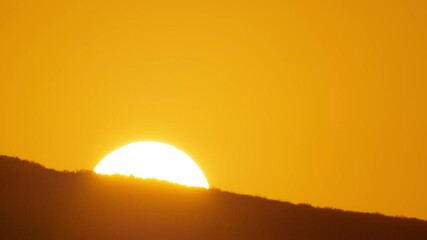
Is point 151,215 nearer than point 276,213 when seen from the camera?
Yes

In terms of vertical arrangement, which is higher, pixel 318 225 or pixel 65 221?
pixel 318 225

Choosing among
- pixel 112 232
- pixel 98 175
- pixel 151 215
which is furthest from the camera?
pixel 98 175

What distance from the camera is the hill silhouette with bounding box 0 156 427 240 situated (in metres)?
18.4

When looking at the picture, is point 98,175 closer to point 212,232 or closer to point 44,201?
point 44,201

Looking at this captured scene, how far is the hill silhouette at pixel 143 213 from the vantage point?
18.4 metres

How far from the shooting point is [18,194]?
19125 mm

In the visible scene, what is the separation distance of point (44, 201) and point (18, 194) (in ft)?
2.31

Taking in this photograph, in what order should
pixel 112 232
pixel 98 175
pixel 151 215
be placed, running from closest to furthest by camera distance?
pixel 112 232, pixel 151 215, pixel 98 175

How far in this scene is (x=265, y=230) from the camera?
20203mm

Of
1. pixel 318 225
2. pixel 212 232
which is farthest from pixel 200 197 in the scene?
pixel 318 225

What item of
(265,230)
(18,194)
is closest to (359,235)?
(265,230)

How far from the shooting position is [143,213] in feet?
63.9

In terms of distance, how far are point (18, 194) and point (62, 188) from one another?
1075mm

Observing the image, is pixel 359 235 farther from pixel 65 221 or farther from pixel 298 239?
pixel 65 221
